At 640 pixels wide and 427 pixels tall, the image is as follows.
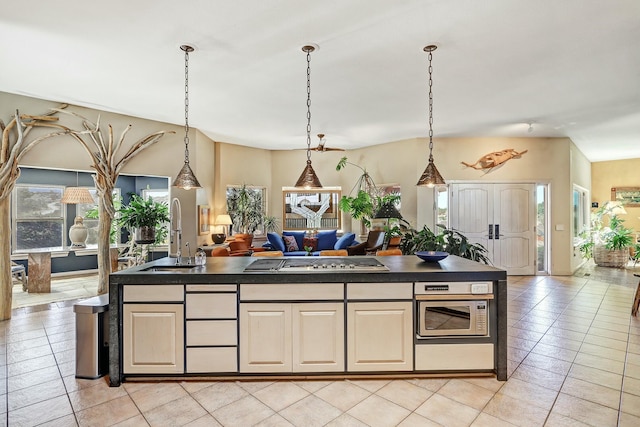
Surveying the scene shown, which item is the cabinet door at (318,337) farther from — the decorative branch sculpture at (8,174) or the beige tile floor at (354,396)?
the decorative branch sculpture at (8,174)

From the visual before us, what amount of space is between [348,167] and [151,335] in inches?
254

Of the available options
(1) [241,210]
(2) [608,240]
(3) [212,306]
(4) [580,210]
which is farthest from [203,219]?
(2) [608,240]

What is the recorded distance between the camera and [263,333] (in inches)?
105

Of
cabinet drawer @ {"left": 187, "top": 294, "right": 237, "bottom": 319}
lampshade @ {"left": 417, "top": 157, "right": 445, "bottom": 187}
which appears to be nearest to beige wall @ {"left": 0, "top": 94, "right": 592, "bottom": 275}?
lampshade @ {"left": 417, "top": 157, "right": 445, "bottom": 187}

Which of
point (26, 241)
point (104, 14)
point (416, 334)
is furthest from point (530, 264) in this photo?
point (26, 241)

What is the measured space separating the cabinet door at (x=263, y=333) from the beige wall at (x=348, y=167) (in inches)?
169

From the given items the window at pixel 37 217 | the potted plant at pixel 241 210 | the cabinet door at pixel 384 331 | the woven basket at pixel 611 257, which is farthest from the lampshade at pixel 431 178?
the woven basket at pixel 611 257

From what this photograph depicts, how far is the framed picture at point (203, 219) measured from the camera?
22.0 feet

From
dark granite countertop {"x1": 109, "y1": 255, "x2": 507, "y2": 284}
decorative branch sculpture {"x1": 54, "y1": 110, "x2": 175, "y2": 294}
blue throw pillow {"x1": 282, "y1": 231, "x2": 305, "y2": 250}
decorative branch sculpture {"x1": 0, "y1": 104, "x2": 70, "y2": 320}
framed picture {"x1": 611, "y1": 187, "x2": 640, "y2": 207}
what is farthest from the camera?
framed picture {"x1": 611, "y1": 187, "x2": 640, "y2": 207}

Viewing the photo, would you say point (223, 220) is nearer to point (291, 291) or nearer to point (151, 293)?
point (151, 293)

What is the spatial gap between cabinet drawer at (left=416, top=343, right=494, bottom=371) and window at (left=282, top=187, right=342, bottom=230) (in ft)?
19.6

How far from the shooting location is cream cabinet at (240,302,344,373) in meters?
2.67

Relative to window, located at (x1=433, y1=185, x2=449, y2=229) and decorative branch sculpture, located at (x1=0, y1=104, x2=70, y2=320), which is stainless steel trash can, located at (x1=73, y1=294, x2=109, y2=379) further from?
window, located at (x1=433, y1=185, x2=449, y2=229)

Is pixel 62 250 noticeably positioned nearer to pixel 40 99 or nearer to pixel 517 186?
pixel 40 99
